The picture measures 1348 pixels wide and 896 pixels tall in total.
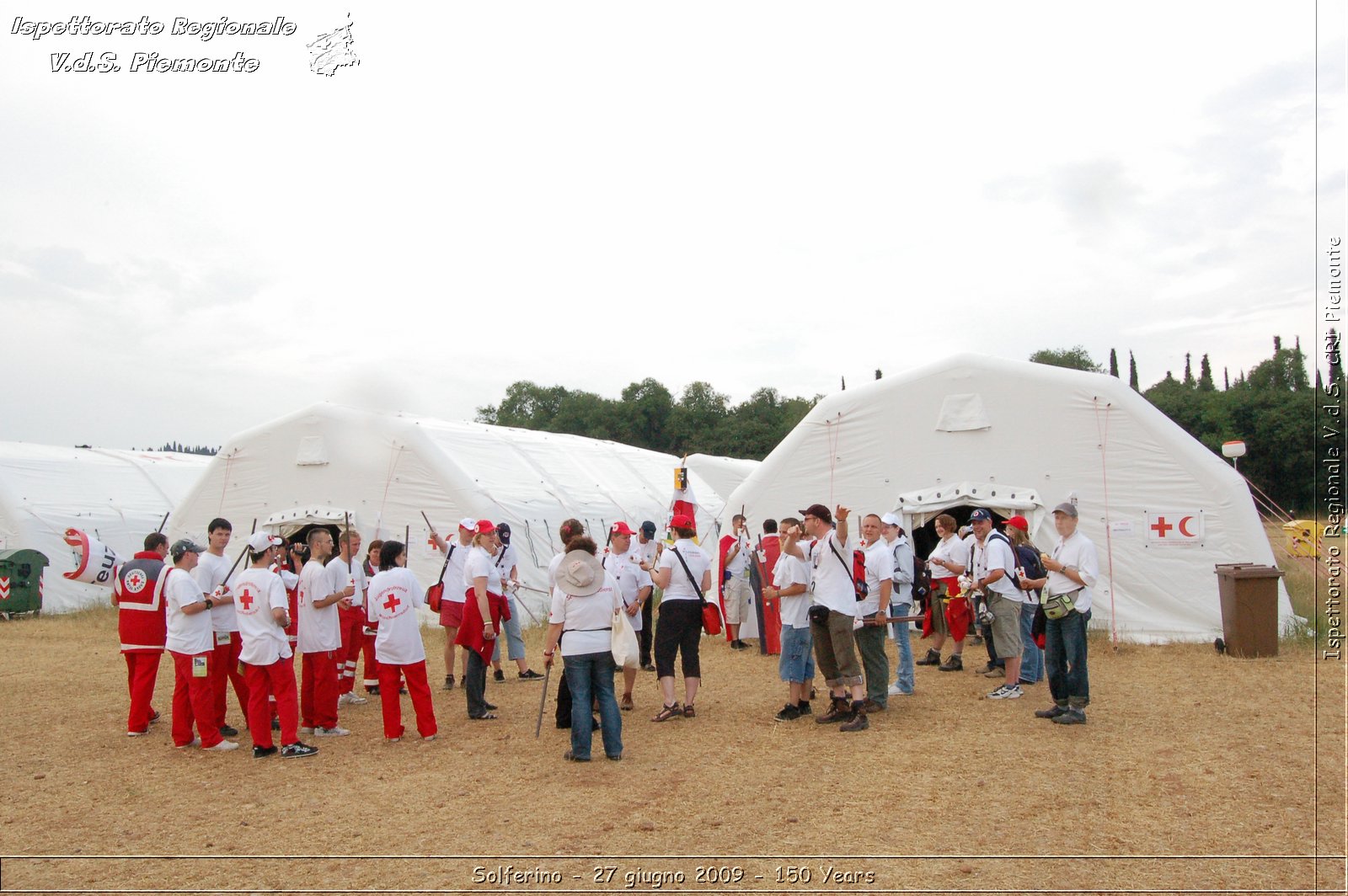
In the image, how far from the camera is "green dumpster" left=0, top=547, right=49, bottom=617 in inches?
677

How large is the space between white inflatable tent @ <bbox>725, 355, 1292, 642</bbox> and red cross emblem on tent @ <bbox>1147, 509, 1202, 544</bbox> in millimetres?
15

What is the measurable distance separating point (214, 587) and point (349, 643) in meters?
2.00

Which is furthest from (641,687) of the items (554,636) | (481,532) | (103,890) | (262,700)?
(103,890)

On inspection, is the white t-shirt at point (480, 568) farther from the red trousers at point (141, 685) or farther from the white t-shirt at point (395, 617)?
the red trousers at point (141, 685)

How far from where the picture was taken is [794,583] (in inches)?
299

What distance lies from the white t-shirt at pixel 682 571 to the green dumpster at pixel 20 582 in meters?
15.4

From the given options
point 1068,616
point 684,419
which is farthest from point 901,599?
point 684,419

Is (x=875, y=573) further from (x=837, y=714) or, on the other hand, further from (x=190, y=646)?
(x=190, y=646)

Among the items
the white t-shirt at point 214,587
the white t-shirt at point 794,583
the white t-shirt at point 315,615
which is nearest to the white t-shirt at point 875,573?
the white t-shirt at point 794,583

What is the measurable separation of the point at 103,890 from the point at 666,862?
107 inches

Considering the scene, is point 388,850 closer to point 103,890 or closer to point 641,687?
point 103,890

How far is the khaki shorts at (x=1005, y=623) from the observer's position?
28.7ft

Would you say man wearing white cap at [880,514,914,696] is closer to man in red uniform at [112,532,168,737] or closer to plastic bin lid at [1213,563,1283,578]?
plastic bin lid at [1213,563,1283,578]

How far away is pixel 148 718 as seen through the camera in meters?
7.92
